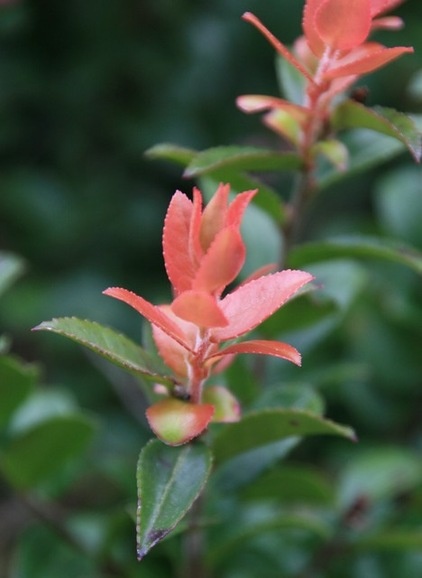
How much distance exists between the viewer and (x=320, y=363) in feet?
4.80

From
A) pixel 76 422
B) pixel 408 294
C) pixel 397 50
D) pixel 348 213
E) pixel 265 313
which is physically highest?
pixel 397 50

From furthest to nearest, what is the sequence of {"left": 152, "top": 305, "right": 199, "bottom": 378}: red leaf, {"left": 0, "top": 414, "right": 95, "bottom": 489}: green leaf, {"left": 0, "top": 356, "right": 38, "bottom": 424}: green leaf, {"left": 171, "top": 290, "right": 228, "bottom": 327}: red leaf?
{"left": 0, "top": 414, "right": 95, "bottom": 489}: green leaf < {"left": 0, "top": 356, "right": 38, "bottom": 424}: green leaf < {"left": 152, "top": 305, "right": 199, "bottom": 378}: red leaf < {"left": 171, "top": 290, "right": 228, "bottom": 327}: red leaf

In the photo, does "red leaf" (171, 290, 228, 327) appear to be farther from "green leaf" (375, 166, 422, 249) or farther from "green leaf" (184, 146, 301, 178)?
"green leaf" (375, 166, 422, 249)

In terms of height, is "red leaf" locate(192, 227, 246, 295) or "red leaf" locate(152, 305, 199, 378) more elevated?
"red leaf" locate(192, 227, 246, 295)

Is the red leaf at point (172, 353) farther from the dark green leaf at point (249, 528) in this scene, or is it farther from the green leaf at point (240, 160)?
the dark green leaf at point (249, 528)

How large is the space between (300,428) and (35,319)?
43.5 inches

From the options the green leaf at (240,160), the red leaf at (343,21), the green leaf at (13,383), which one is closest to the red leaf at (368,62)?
the red leaf at (343,21)

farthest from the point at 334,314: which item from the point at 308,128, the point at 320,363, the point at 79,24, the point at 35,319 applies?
the point at 79,24

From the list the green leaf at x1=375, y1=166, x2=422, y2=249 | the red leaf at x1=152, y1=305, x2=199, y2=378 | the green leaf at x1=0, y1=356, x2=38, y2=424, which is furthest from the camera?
the green leaf at x1=375, y1=166, x2=422, y2=249

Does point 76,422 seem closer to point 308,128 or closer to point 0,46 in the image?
point 308,128

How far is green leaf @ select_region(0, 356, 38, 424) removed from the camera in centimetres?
92

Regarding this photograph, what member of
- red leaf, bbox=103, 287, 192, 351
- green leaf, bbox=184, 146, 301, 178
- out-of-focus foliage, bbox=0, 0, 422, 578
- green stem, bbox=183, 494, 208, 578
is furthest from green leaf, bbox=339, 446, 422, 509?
red leaf, bbox=103, 287, 192, 351

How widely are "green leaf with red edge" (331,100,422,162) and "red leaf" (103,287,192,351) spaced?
234mm

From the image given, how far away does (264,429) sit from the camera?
781 millimetres
